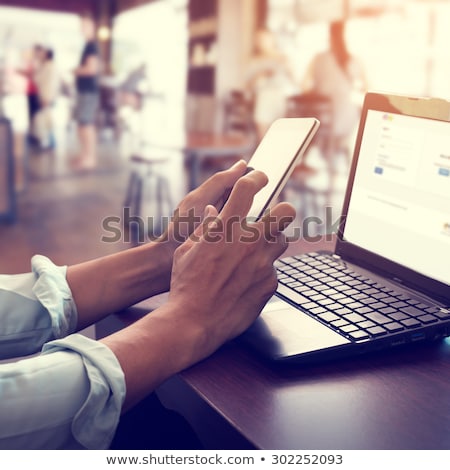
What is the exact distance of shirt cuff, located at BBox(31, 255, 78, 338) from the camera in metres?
0.67

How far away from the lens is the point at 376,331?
1.93 feet

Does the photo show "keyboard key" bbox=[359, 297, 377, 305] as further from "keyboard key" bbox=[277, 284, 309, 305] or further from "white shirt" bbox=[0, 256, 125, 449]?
"white shirt" bbox=[0, 256, 125, 449]

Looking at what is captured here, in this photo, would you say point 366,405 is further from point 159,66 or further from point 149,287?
point 159,66

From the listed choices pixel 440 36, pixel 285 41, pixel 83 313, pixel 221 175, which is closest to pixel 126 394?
pixel 83 313

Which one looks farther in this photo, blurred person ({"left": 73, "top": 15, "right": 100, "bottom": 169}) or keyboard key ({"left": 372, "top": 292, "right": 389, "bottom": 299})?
blurred person ({"left": 73, "top": 15, "right": 100, "bottom": 169})

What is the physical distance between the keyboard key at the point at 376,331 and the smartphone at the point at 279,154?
21cm

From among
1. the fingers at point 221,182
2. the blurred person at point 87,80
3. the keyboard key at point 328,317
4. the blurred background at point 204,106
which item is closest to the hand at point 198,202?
the fingers at point 221,182

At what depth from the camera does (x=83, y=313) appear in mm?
696

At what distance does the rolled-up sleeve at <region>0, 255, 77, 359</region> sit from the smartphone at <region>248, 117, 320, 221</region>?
0.27m

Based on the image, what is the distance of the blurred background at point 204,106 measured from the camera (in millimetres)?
3479

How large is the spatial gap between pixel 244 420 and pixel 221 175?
0.36 m

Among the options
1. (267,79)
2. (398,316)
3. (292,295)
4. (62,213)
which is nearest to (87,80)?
(267,79)

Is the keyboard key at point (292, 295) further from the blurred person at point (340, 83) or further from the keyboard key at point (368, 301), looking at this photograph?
the blurred person at point (340, 83)

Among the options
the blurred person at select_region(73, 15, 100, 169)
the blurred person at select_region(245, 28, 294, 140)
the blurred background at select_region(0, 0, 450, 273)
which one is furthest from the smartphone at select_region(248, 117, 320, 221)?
the blurred person at select_region(73, 15, 100, 169)
